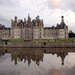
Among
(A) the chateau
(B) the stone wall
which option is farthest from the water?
(A) the chateau

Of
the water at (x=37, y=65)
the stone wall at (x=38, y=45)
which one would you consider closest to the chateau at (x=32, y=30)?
the stone wall at (x=38, y=45)

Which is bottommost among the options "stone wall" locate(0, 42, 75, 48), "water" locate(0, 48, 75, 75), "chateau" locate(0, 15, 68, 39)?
"water" locate(0, 48, 75, 75)

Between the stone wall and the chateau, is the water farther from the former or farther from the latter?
the chateau

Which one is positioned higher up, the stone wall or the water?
the stone wall

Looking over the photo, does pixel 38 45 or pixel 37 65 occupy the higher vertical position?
pixel 38 45

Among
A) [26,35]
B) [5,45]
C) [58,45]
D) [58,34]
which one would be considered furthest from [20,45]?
[58,34]

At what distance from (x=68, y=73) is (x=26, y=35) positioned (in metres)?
65.2

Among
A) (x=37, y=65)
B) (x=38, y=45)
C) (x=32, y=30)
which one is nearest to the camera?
(x=37, y=65)

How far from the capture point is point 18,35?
7394 cm

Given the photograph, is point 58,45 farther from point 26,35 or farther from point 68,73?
point 26,35

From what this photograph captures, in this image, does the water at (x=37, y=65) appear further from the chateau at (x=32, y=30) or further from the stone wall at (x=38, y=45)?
the chateau at (x=32, y=30)

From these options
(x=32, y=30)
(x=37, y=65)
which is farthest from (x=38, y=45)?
(x=32, y=30)

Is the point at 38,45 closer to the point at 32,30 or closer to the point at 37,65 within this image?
the point at 37,65

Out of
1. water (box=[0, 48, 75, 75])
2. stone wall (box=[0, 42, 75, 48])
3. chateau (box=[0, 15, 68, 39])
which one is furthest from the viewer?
chateau (box=[0, 15, 68, 39])
